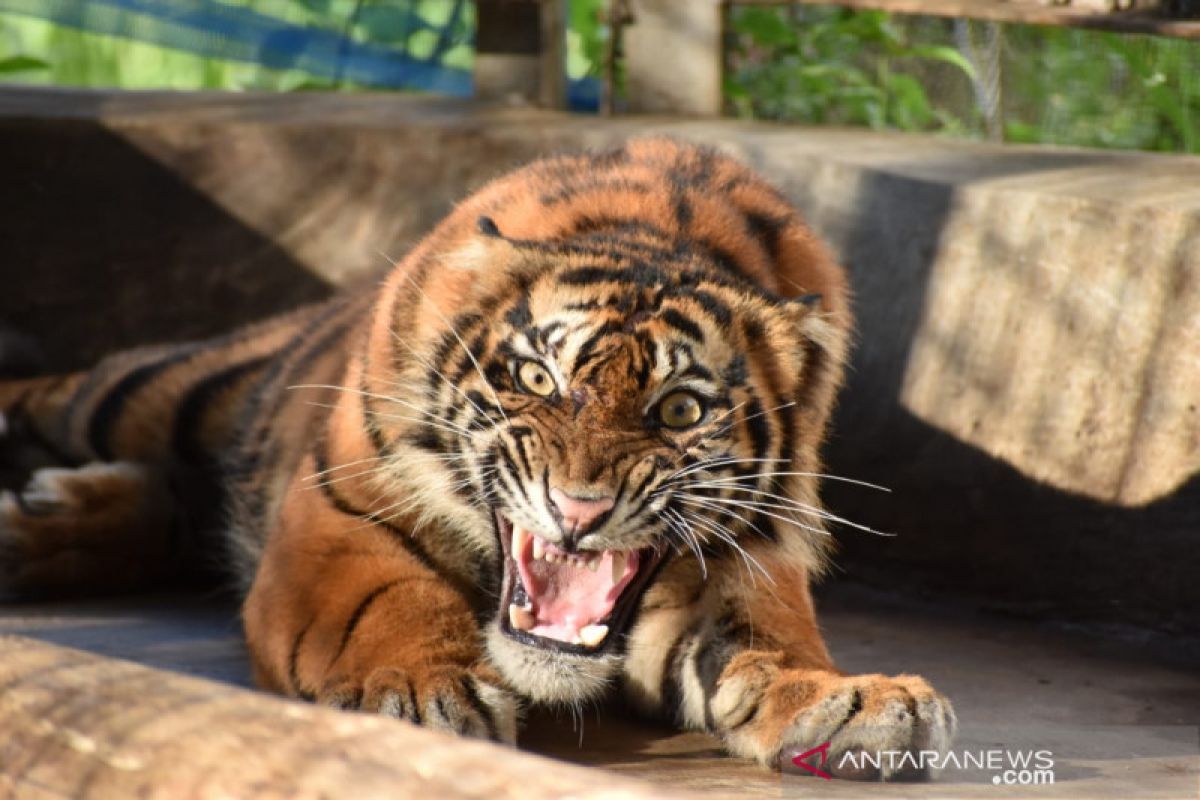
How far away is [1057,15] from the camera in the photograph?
4.00 metres

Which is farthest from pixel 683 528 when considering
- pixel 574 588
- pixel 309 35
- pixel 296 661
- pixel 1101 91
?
pixel 1101 91

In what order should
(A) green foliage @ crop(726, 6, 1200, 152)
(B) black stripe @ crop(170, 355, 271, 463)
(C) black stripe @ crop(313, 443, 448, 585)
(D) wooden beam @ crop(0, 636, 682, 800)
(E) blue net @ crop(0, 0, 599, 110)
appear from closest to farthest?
(D) wooden beam @ crop(0, 636, 682, 800) < (C) black stripe @ crop(313, 443, 448, 585) < (B) black stripe @ crop(170, 355, 271, 463) < (E) blue net @ crop(0, 0, 599, 110) < (A) green foliage @ crop(726, 6, 1200, 152)

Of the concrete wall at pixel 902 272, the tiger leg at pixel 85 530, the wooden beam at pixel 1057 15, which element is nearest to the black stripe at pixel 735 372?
the concrete wall at pixel 902 272

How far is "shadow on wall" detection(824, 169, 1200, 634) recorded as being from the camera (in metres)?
3.32

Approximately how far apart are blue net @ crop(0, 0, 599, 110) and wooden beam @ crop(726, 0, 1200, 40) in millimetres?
1256

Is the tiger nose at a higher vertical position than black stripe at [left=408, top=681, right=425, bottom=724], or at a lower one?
higher

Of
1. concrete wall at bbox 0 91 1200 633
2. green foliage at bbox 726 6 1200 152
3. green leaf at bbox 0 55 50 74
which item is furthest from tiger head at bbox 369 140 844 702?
green leaf at bbox 0 55 50 74

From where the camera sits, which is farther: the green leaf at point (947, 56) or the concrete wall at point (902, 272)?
the green leaf at point (947, 56)

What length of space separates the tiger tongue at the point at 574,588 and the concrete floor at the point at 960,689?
19 centimetres

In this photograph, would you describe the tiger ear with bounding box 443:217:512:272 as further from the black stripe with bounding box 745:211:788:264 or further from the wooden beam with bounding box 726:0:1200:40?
the wooden beam with bounding box 726:0:1200:40

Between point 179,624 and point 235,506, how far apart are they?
0.30 m

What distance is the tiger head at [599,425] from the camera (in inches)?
91.6

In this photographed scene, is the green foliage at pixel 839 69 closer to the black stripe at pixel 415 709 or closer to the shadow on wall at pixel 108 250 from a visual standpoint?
the shadow on wall at pixel 108 250

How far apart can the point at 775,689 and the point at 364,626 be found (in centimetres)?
59
